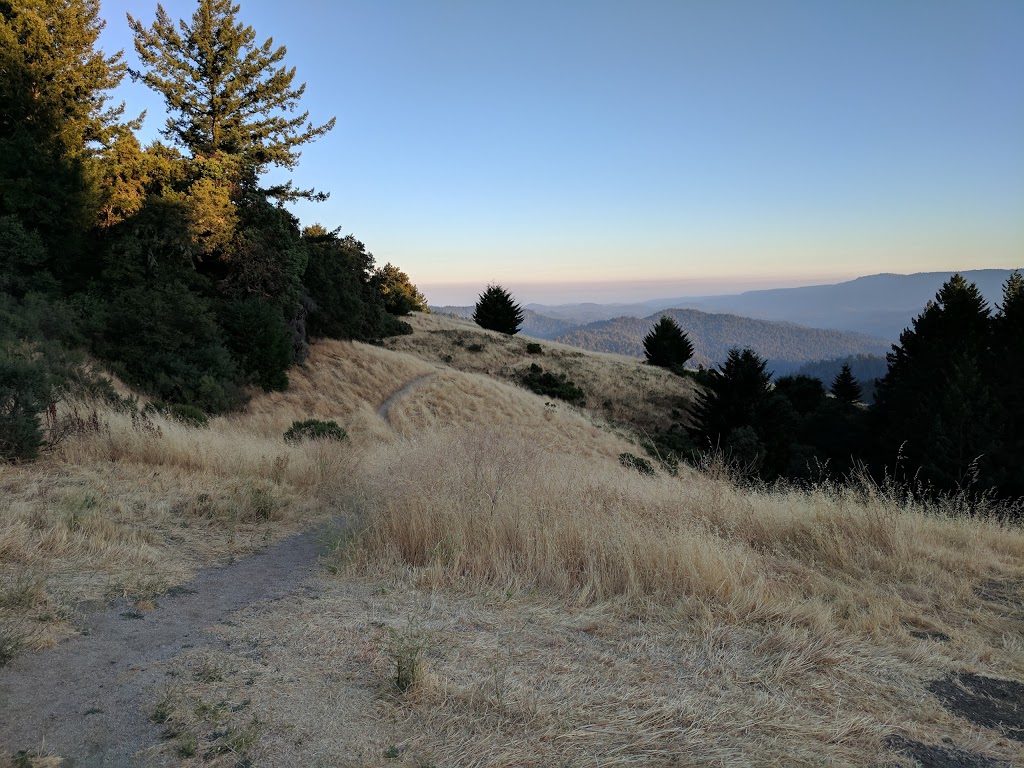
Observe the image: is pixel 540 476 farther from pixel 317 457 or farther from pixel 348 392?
pixel 348 392

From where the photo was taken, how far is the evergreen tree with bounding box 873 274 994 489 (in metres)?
27.2

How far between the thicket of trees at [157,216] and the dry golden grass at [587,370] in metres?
14.0

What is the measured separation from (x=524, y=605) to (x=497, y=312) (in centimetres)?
5842

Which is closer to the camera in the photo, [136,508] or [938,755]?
[938,755]

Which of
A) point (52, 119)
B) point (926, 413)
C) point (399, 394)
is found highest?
point (52, 119)

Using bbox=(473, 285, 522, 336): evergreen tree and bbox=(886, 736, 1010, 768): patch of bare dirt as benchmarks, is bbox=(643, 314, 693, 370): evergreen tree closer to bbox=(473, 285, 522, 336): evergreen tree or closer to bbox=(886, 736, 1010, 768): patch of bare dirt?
bbox=(473, 285, 522, 336): evergreen tree

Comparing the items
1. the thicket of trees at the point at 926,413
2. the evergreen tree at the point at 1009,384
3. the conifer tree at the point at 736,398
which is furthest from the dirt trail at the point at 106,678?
the evergreen tree at the point at 1009,384

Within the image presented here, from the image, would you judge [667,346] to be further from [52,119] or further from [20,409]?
[20,409]

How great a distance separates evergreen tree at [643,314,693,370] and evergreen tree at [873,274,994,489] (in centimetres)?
1695

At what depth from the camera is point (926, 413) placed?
29.8 metres

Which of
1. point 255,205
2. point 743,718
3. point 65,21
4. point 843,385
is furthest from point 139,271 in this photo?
point 843,385

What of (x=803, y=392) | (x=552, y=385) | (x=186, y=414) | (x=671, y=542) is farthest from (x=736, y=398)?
(x=671, y=542)

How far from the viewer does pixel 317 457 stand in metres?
8.45

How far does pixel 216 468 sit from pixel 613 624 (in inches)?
232
